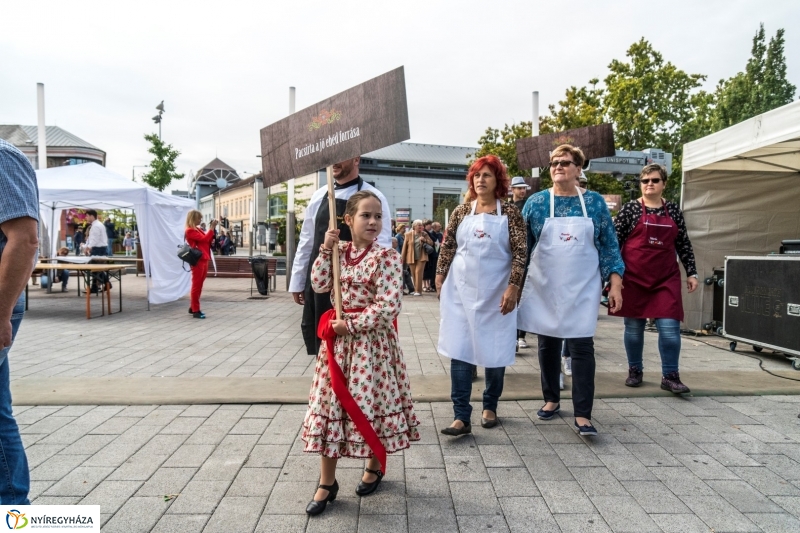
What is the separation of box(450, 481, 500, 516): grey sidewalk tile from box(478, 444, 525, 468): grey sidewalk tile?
11.4 inches

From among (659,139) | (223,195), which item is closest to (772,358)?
(659,139)

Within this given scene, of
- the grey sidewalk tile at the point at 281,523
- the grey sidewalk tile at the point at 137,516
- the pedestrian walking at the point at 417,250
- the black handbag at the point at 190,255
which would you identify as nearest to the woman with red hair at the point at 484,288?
the grey sidewalk tile at the point at 281,523

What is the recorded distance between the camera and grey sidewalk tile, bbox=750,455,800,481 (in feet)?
10.1

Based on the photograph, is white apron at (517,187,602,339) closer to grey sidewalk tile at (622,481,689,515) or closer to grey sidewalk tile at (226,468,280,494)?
grey sidewalk tile at (622,481,689,515)

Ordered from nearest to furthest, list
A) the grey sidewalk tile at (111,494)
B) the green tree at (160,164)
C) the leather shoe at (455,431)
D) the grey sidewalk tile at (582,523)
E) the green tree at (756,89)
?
the grey sidewalk tile at (582,523) < the grey sidewalk tile at (111,494) < the leather shoe at (455,431) < the green tree at (160,164) < the green tree at (756,89)

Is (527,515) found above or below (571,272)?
below

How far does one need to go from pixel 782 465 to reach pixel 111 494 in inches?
149

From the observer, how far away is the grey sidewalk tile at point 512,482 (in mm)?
2861

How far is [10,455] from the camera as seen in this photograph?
7.47 ft

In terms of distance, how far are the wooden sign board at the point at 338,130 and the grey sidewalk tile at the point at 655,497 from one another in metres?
2.20

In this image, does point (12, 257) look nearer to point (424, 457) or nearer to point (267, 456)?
point (267, 456)

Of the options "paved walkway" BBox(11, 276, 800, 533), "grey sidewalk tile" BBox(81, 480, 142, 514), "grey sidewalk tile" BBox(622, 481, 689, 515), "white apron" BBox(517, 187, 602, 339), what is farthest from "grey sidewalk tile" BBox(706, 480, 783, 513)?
"grey sidewalk tile" BBox(81, 480, 142, 514)

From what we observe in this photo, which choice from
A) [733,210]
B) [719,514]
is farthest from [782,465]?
[733,210]

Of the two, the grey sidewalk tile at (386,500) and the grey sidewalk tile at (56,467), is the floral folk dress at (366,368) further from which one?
the grey sidewalk tile at (56,467)
